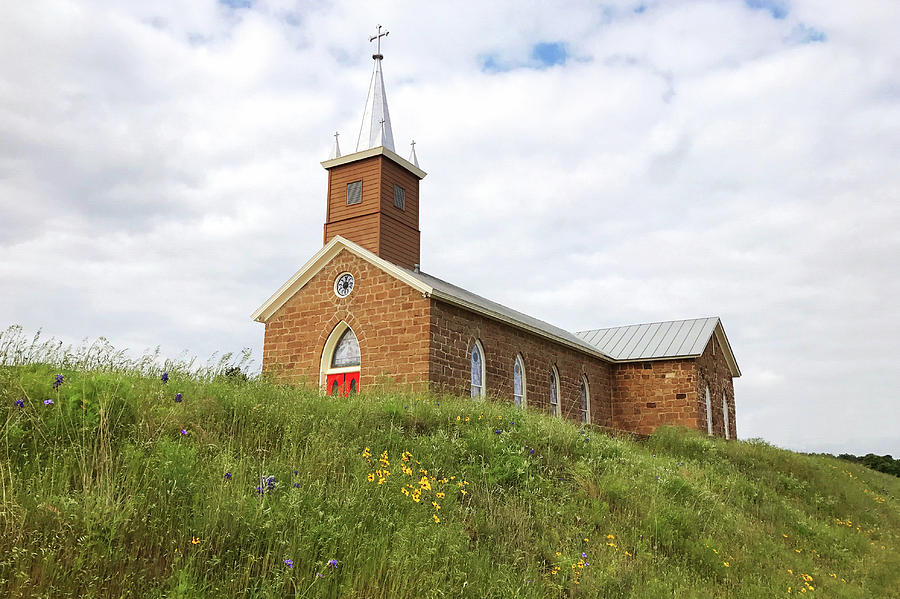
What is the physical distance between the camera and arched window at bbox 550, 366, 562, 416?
78.3 feet

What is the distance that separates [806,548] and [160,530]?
10.5 meters

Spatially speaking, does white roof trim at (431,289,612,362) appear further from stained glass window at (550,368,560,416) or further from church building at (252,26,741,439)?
stained glass window at (550,368,560,416)

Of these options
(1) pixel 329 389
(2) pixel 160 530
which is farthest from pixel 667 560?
(1) pixel 329 389

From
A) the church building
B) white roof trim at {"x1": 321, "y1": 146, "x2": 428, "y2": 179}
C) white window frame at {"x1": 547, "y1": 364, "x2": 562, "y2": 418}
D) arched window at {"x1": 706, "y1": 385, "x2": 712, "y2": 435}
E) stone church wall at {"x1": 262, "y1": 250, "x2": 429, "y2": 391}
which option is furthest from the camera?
arched window at {"x1": 706, "y1": 385, "x2": 712, "y2": 435}

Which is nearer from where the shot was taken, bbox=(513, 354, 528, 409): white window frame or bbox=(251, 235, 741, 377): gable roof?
bbox=(251, 235, 741, 377): gable roof

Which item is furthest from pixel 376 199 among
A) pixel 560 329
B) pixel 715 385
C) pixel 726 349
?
pixel 726 349

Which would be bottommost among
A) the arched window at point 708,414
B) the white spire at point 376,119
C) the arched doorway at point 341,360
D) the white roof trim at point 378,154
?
the arched window at point 708,414

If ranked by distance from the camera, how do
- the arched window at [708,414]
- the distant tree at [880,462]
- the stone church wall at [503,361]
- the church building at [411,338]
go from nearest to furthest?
1. the stone church wall at [503,361]
2. the church building at [411,338]
3. the arched window at [708,414]
4. the distant tree at [880,462]

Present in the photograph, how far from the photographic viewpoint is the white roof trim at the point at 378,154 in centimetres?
2319

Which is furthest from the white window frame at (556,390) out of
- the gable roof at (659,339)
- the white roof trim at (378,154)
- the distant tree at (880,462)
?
the distant tree at (880,462)

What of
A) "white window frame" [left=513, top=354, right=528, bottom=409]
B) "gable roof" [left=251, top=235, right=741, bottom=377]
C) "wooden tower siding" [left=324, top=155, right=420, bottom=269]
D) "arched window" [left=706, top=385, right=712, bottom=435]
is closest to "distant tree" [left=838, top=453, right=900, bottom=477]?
"gable roof" [left=251, top=235, right=741, bottom=377]

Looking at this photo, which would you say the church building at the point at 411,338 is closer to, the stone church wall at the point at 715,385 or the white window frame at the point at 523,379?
the white window frame at the point at 523,379

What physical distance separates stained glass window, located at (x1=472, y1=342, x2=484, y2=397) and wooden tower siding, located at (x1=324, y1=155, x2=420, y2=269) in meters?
4.38

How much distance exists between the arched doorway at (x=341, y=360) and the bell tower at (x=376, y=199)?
3.06 m
